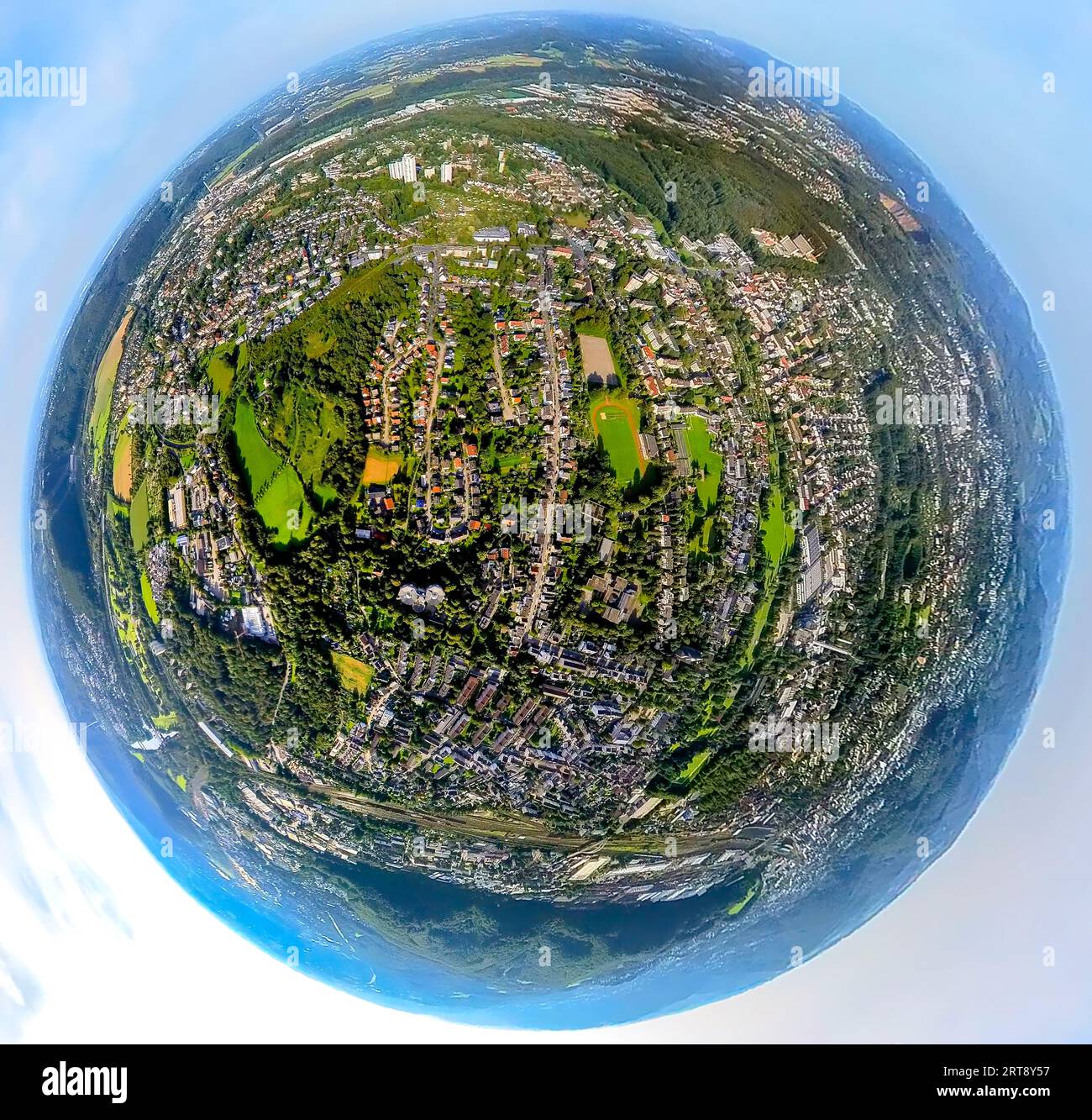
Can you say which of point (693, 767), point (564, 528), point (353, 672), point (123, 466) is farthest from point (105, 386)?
point (693, 767)

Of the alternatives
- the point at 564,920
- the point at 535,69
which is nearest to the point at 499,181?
the point at 535,69

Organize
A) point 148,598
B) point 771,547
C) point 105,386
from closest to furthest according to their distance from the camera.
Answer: point 771,547 → point 148,598 → point 105,386

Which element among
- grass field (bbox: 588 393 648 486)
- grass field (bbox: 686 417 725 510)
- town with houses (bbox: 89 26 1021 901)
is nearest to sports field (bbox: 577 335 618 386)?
town with houses (bbox: 89 26 1021 901)

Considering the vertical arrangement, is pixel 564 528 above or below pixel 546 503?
below

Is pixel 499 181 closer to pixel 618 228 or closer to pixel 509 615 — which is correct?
pixel 618 228

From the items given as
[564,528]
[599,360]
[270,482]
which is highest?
[599,360]

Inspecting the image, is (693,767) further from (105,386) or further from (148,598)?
(105,386)

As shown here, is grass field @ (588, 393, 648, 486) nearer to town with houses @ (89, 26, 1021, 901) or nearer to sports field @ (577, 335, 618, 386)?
town with houses @ (89, 26, 1021, 901)

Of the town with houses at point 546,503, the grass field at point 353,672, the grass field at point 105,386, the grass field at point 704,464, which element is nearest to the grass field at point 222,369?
the town with houses at point 546,503
